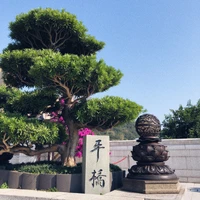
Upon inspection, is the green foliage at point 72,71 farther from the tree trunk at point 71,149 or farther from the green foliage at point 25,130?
the tree trunk at point 71,149

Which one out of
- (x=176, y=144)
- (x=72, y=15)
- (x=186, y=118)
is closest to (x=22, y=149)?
(x=72, y=15)

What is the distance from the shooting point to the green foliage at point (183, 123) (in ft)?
49.1

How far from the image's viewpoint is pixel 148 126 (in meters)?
7.16

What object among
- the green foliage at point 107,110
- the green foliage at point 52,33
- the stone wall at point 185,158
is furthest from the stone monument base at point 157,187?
the green foliage at point 52,33

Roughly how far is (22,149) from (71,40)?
190 inches

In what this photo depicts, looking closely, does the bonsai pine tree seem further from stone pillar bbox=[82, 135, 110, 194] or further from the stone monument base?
the stone monument base

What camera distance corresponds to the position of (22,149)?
311 inches

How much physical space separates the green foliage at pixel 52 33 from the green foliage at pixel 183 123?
9.26 metres

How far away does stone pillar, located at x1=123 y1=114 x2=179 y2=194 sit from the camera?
6.32 metres

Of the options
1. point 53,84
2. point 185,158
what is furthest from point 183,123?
point 53,84

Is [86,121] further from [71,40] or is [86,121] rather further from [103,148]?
[71,40]

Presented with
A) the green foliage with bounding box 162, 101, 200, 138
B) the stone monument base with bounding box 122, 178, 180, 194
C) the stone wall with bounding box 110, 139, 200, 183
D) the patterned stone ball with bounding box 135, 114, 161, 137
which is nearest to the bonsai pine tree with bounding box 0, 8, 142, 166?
the patterned stone ball with bounding box 135, 114, 161, 137

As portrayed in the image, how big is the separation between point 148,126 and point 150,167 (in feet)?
4.21

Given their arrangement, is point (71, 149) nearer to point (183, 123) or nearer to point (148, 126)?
point (148, 126)
